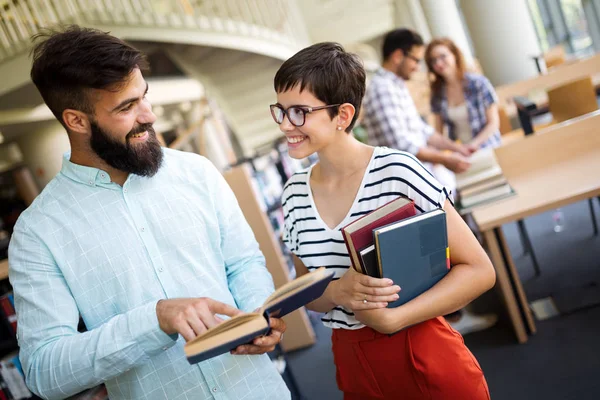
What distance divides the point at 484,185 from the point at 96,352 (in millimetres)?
2202

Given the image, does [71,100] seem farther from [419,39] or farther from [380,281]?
[419,39]

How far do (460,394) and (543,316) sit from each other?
78.9 inches

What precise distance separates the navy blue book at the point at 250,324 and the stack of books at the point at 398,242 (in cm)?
16

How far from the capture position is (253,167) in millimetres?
3996

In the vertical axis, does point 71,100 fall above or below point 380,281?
above

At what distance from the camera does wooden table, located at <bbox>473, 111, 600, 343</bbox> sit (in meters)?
2.41

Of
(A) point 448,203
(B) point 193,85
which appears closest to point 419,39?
(A) point 448,203

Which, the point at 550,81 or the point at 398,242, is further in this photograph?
the point at 550,81

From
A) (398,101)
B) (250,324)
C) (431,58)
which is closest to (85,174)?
(250,324)

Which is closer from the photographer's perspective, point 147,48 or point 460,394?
point 460,394

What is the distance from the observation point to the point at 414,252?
119cm

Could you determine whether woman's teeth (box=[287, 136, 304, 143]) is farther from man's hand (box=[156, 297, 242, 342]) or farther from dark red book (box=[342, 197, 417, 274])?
man's hand (box=[156, 297, 242, 342])

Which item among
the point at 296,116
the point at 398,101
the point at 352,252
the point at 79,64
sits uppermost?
the point at 79,64

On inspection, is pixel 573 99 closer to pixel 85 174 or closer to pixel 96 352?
pixel 85 174
